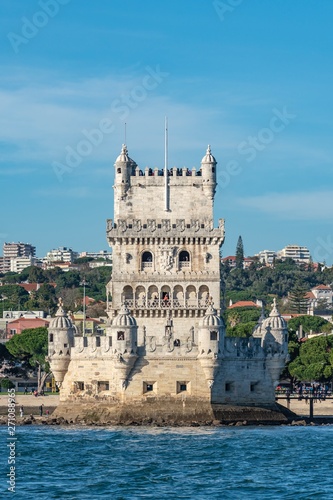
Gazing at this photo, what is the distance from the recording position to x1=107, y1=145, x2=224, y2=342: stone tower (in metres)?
109

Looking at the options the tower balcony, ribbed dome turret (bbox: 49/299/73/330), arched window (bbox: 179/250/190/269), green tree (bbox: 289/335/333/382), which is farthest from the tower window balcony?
green tree (bbox: 289/335/333/382)

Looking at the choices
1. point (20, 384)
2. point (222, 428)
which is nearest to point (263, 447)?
point (222, 428)

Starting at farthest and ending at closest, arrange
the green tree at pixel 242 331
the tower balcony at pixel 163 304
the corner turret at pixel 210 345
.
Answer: the green tree at pixel 242 331 < the tower balcony at pixel 163 304 < the corner turret at pixel 210 345

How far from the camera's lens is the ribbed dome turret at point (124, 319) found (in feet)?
334

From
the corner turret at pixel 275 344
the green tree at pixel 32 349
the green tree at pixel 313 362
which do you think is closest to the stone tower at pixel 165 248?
the corner turret at pixel 275 344

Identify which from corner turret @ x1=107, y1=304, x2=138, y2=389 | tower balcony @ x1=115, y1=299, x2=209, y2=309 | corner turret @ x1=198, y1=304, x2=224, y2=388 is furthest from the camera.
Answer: tower balcony @ x1=115, y1=299, x2=209, y2=309

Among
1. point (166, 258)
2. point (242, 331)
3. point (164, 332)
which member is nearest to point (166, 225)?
point (166, 258)

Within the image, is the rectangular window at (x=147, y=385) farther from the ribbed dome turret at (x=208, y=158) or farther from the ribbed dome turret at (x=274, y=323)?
the ribbed dome turret at (x=208, y=158)

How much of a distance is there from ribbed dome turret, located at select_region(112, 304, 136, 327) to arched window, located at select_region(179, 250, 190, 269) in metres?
8.33

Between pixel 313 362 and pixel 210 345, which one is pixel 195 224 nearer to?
pixel 210 345

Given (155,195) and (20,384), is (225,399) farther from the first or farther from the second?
(20,384)

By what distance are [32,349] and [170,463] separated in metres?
66.3

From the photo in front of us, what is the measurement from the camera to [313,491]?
7625cm

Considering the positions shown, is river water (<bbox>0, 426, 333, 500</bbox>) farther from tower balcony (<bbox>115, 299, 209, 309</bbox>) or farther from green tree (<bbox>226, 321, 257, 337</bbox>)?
green tree (<bbox>226, 321, 257, 337</bbox>)
